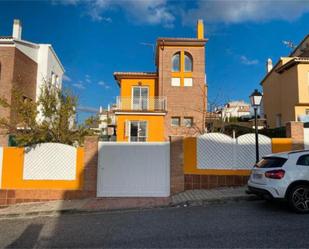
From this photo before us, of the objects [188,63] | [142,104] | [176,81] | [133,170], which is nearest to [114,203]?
[133,170]

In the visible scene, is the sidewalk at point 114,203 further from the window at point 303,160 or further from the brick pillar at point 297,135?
the brick pillar at point 297,135

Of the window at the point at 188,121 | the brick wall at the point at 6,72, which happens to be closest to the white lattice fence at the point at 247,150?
the window at the point at 188,121

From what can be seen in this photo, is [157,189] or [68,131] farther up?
[68,131]

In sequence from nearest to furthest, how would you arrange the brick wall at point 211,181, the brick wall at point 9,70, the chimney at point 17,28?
the brick wall at point 211,181 → the brick wall at point 9,70 → the chimney at point 17,28

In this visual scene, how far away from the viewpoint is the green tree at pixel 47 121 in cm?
975

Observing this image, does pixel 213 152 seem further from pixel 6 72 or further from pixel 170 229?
pixel 6 72

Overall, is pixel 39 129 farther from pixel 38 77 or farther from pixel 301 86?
pixel 301 86

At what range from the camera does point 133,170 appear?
927 centimetres

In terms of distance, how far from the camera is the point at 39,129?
9.76m

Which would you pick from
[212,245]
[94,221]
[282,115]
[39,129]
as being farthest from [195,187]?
[282,115]

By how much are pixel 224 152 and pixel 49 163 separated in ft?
19.6

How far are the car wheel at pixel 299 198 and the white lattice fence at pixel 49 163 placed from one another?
651 cm

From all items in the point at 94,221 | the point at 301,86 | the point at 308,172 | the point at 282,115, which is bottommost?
the point at 94,221

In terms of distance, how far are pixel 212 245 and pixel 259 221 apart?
1859mm
